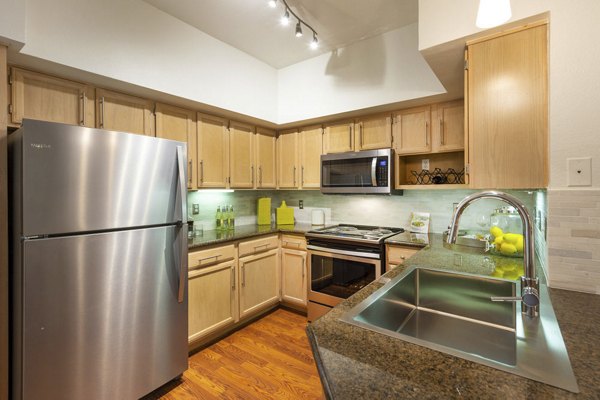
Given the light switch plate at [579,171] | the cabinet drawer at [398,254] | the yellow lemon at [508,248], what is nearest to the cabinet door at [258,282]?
the cabinet drawer at [398,254]

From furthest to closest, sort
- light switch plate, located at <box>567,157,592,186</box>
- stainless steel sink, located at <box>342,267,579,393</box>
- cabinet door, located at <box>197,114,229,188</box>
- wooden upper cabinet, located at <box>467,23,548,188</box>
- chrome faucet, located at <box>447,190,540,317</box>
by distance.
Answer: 1. cabinet door, located at <box>197,114,229,188</box>
2. wooden upper cabinet, located at <box>467,23,548,188</box>
3. light switch plate, located at <box>567,157,592,186</box>
4. chrome faucet, located at <box>447,190,540,317</box>
5. stainless steel sink, located at <box>342,267,579,393</box>

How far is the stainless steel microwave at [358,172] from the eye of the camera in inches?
98.4

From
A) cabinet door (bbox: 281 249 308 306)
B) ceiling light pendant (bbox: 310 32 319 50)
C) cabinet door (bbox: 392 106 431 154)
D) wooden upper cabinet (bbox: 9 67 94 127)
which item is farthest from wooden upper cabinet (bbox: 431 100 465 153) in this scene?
wooden upper cabinet (bbox: 9 67 94 127)

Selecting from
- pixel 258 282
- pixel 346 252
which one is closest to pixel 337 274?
Answer: pixel 346 252

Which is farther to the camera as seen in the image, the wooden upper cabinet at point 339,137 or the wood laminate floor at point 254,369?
the wooden upper cabinet at point 339,137

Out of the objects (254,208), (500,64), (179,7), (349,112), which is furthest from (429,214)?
(179,7)

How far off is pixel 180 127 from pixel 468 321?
239 cm

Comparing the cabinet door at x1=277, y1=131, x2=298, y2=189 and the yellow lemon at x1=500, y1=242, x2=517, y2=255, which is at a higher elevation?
the cabinet door at x1=277, y1=131, x2=298, y2=189

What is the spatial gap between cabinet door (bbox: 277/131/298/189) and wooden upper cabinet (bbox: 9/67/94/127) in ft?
6.09

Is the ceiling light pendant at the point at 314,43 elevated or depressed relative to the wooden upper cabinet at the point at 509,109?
elevated

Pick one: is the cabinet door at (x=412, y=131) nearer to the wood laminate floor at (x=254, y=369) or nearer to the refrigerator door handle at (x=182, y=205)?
the refrigerator door handle at (x=182, y=205)

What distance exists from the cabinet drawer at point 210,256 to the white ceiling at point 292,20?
6.02ft

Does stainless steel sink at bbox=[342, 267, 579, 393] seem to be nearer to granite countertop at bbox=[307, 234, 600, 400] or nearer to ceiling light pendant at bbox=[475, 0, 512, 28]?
granite countertop at bbox=[307, 234, 600, 400]

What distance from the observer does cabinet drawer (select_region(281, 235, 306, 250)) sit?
2859 mm
